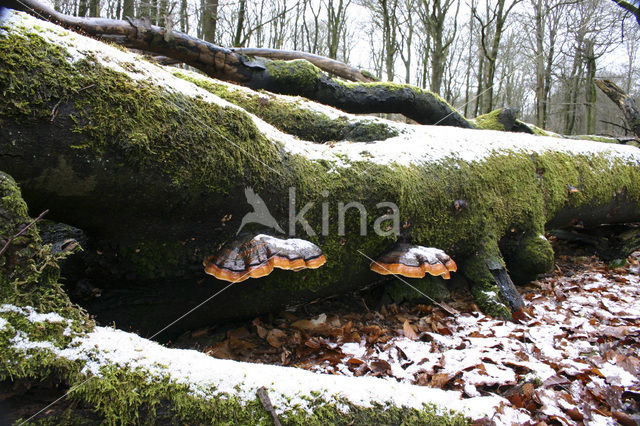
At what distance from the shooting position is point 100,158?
2.10 metres

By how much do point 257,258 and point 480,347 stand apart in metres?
2.19

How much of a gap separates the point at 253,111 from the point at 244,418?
13.4 feet

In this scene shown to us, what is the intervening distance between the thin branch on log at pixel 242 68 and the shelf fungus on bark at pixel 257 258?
4.16 m

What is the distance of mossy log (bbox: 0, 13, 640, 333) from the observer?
1.97 meters

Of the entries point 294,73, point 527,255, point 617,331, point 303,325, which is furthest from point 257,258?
point 294,73

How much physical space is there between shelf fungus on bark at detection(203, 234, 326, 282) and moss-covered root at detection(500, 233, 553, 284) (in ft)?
11.7

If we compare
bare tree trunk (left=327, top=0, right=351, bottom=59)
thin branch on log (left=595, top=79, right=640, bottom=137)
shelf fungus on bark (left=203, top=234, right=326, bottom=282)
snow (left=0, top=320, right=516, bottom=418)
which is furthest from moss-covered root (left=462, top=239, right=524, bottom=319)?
bare tree trunk (left=327, top=0, right=351, bottom=59)

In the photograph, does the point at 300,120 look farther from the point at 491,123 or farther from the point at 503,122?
the point at 503,122

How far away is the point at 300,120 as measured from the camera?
5.01 meters

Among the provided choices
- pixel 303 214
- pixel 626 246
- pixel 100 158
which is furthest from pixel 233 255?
pixel 626 246

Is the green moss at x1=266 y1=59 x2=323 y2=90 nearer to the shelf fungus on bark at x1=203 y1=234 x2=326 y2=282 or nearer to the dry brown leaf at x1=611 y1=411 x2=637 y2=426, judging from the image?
the shelf fungus on bark at x1=203 y1=234 x2=326 y2=282

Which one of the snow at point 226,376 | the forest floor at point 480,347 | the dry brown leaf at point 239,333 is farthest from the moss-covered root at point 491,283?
the dry brown leaf at point 239,333

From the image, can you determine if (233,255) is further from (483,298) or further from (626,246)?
(626,246)

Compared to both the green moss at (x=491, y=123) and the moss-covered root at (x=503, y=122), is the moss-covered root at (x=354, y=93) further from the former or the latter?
the moss-covered root at (x=503, y=122)
